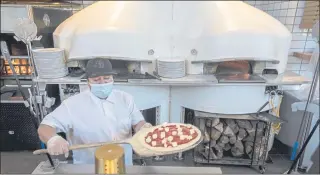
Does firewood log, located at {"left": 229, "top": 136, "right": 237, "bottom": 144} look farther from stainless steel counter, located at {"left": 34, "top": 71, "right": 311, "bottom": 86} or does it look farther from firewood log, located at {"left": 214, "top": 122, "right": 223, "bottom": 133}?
stainless steel counter, located at {"left": 34, "top": 71, "right": 311, "bottom": 86}

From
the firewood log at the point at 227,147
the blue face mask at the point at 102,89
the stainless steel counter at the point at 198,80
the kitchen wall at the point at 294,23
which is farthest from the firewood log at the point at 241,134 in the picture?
the blue face mask at the point at 102,89

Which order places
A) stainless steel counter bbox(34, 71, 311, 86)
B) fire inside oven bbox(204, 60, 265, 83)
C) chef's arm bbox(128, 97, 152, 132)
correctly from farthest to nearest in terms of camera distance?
1. fire inside oven bbox(204, 60, 265, 83)
2. stainless steel counter bbox(34, 71, 311, 86)
3. chef's arm bbox(128, 97, 152, 132)

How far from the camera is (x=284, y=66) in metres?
1.32

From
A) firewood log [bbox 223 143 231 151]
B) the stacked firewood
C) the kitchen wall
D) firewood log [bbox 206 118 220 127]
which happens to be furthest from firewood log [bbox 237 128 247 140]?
the kitchen wall

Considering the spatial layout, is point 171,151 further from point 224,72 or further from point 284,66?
point 284,66

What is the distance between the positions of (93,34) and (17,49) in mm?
542

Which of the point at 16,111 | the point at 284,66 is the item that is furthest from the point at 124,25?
the point at 16,111

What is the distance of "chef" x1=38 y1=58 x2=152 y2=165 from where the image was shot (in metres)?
0.69

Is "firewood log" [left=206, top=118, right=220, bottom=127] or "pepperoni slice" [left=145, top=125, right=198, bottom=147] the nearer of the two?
"pepperoni slice" [left=145, top=125, right=198, bottom=147]

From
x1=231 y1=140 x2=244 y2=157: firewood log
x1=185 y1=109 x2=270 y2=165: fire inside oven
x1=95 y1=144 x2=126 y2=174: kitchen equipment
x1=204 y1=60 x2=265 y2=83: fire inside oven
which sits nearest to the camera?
x1=95 y1=144 x2=126 y2=174: kitchen equipment

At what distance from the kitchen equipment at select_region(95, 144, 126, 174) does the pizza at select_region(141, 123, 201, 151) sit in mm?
154

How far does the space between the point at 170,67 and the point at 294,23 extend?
103cm

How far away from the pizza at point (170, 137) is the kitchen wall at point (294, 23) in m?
1.03

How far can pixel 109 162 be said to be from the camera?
433 millimetres
